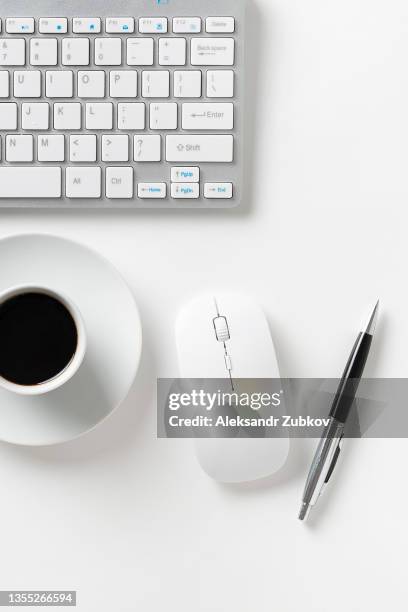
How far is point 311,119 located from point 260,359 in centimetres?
26

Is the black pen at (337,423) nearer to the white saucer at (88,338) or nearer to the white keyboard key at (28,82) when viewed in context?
the white saucer at (88,338)

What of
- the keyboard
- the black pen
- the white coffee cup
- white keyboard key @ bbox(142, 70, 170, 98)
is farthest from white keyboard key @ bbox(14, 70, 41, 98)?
the black pen

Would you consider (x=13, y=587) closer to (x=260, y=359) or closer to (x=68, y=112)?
(x=260, y=359)

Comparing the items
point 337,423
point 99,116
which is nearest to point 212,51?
point 99,116

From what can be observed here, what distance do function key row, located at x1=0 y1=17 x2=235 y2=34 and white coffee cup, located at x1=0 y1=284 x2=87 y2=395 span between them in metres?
0.27

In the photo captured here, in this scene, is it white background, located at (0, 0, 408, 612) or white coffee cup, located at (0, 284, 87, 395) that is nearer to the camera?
white coffee cup, located at (0, 284, 87, 395)

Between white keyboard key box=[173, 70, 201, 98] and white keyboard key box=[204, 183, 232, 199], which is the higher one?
white keyboard key box=[173, 70, 201, 98]

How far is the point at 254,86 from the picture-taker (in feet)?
2.12

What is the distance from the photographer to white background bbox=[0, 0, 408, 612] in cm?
65

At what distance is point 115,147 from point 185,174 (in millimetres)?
75

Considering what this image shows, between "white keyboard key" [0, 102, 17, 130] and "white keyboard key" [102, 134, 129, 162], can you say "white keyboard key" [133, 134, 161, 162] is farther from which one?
"white keyboard key" [0, 102, 17, 130]

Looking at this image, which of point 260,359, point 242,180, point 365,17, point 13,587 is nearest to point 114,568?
point 13,587

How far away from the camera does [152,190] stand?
0.62 m

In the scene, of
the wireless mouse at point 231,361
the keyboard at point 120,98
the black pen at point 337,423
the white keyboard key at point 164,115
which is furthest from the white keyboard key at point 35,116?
the black pen at point 337,423
